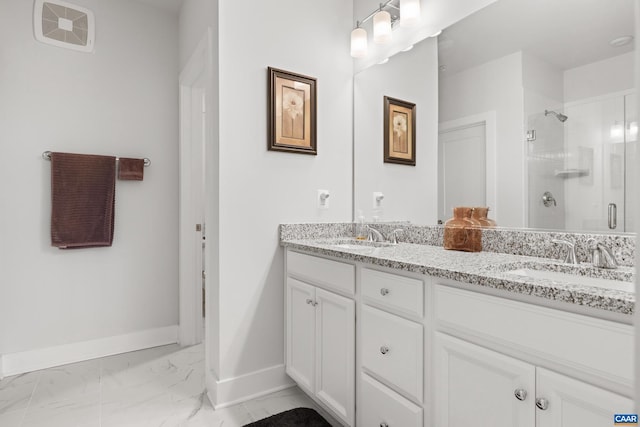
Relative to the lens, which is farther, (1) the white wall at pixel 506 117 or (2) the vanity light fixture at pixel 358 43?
(2) the vanity light fixture at pixel 358 43

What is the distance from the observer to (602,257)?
3.95ft

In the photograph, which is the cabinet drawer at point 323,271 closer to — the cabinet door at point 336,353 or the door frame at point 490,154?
the cabinet door at point 336,353

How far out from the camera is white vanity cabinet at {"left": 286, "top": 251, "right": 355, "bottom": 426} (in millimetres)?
1563

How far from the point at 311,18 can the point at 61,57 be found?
1.73m

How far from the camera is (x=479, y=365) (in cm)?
104

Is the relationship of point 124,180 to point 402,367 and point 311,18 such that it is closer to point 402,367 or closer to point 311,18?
point 311,18

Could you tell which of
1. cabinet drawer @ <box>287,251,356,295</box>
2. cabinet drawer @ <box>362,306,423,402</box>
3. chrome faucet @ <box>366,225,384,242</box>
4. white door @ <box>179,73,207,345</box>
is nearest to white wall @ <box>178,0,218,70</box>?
white door @ <box>179,73,207,345</box>

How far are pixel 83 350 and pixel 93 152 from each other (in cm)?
139

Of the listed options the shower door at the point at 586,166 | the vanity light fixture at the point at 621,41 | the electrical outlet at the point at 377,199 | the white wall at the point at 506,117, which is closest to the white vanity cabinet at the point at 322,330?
the electrical outlet at the point at 377,199

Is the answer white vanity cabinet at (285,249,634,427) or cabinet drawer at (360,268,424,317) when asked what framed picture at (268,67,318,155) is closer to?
white vanity cabinet at (285,249,634,427)

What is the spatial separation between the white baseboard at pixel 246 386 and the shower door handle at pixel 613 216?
1733 mm

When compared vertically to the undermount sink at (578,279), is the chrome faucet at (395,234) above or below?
above

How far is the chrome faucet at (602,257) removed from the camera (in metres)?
1.18

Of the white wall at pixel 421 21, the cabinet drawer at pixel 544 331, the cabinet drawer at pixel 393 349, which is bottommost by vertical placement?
the cabinet drawer at pixel 393 349
